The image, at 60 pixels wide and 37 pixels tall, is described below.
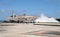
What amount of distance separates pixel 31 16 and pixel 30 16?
1.57 meters

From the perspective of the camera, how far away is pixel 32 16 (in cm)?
16025

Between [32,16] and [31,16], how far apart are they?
1.56 meters

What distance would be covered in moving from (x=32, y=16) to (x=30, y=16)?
1891mm

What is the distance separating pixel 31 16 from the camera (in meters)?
162

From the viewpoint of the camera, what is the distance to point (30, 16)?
526ft
